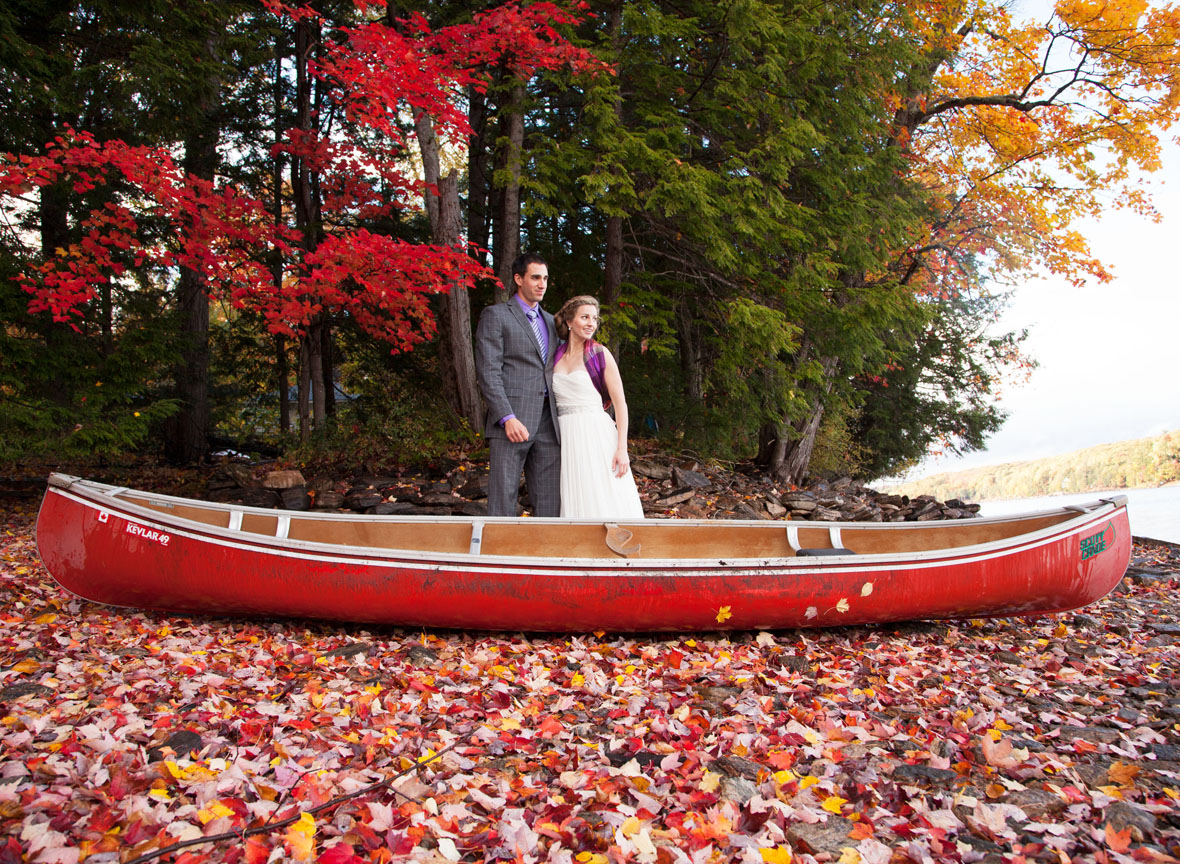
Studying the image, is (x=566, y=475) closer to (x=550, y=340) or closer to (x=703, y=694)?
(x=550, y=340)

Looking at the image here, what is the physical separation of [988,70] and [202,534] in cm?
1350

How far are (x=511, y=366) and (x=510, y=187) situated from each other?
4.18 metres

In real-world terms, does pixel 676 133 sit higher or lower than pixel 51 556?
higher

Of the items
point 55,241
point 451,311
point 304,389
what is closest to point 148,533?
point 451,311

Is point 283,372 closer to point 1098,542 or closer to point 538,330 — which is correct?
point 538,330

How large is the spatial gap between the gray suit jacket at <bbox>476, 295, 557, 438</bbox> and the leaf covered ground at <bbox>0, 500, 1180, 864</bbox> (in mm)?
1342

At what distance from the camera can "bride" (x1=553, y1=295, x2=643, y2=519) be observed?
4.44 metres

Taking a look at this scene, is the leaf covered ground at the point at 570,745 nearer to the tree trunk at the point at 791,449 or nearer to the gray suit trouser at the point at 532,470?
the gray suit trouser at the point at 532,470

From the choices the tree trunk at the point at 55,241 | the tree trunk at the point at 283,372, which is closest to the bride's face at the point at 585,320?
the tree trunk at the point at 55,241

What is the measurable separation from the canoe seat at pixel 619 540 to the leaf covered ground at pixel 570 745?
52 cm

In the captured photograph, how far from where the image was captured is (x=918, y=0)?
962cm

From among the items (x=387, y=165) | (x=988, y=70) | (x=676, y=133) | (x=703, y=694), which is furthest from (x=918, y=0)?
(x=703, y=694)

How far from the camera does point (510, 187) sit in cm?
791

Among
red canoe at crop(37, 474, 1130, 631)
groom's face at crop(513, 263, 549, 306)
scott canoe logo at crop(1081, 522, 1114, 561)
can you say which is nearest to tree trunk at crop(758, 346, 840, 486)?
scott canoe logo at crop(1081, 522, 1114, 561)
